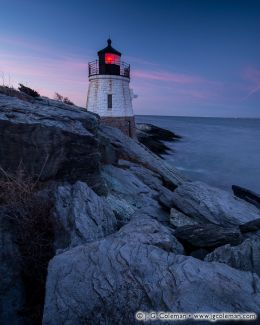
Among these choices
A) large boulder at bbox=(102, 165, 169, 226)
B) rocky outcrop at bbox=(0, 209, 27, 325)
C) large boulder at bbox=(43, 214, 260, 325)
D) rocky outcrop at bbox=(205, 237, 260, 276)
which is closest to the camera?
large boulder at bbox=(43, 214, 260, 325)

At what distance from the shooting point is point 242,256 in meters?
3.72

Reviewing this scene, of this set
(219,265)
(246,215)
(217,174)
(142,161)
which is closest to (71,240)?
(219,265)

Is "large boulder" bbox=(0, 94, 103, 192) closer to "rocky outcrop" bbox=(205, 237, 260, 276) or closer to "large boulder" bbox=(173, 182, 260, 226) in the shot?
"large boulder" bbox=(173, 182, 260, 226)

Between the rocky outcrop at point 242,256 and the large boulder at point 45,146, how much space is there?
12.7ft

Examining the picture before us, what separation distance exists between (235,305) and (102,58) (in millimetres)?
23758

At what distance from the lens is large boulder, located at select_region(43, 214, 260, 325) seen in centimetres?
261

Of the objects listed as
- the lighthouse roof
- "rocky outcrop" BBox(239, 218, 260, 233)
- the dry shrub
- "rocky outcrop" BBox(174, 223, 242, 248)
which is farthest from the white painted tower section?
"rocky outcrop" BBox(174, 223, 242, 248)

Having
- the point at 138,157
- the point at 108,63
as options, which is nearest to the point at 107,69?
the point at 108,63

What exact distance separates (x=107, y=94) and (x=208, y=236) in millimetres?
20983

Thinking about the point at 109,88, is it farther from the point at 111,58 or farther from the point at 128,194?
the point at 128,194

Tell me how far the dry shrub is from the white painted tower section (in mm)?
19351

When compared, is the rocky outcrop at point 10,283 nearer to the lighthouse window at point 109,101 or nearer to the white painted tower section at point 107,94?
the white painted tower section at point 107,94

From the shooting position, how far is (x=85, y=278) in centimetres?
307

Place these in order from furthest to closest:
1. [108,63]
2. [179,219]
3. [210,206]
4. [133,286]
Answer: [108,63], [210,206], [179,219], [133,286]
